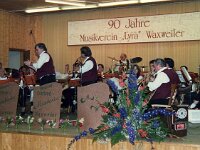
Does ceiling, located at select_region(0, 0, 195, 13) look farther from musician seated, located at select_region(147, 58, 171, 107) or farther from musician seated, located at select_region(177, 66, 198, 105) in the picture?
musician seated, located at select_region(147, 58, 171, 107)

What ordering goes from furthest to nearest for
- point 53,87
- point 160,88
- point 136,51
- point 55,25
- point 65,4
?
1. point 55,25
2. point 136,51
3. point 65,4
4. point 160,88
5. point 53,87

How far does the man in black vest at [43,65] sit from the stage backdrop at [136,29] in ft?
16.4

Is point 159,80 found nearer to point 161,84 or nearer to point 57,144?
point 161,84

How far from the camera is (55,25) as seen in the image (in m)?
11.5

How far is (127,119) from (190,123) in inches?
105

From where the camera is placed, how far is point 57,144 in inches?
142

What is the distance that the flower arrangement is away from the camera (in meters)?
3.08

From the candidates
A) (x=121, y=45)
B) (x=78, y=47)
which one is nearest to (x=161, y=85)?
(x=121, y=45)

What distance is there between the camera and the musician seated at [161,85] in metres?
4.91

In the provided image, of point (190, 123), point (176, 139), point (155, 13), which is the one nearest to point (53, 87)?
point (176, 139)

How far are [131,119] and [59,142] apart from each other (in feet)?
2.91

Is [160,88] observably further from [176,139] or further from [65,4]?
[65,4]

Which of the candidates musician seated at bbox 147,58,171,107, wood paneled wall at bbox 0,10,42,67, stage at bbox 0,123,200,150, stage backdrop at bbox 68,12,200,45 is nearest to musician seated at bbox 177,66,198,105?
musician seated at bbox 147,58,171,107

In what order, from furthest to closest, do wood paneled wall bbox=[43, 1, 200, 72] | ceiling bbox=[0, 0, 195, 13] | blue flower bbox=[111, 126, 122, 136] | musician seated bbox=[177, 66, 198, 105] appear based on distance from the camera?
1. wood paneled wall bbox=[43, 1, 200, 72]
2. ceiling bbox=[0, 0, 195, 13]
3. musician seated bbox=[177, 66, 198, 105]
4. blue flower bbox=[111, 126, 122, 136]
